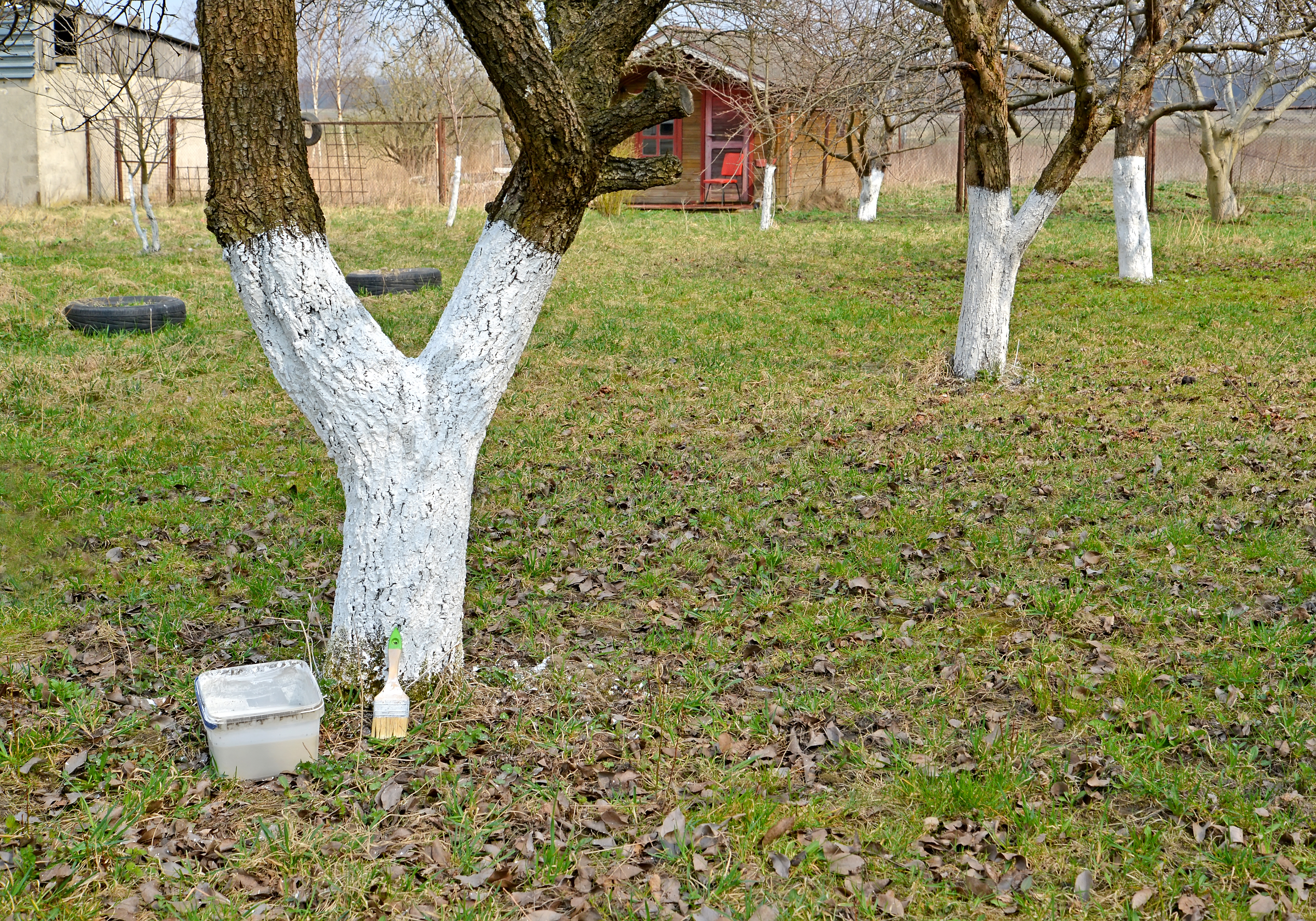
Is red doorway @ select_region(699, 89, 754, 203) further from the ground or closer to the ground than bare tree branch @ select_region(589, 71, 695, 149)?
further from the ground

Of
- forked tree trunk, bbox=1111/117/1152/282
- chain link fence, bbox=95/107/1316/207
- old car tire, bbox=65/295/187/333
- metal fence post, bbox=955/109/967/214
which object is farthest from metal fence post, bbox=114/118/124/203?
forked tree trunk, bbox=1111/117/1152/282

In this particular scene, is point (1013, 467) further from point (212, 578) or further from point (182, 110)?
point (182, 110)

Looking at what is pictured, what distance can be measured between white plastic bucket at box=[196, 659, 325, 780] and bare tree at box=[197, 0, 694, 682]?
0.30 m

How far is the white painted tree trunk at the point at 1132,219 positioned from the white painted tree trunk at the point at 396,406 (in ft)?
37.0

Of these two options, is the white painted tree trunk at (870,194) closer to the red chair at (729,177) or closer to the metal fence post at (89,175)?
the red chair at (729,177)

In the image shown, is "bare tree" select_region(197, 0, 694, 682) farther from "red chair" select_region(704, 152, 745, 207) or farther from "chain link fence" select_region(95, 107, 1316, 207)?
"red chair" select_region(704, 152, 745, 207)

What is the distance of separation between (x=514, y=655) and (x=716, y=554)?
1.51 meters

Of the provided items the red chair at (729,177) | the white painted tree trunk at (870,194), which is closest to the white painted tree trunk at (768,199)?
the white painted tree trunk at (870,194)

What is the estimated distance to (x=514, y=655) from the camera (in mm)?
4629

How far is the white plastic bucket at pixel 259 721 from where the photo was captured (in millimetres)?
3592

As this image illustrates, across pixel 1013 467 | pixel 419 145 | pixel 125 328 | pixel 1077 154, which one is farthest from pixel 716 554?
pixel 419 145

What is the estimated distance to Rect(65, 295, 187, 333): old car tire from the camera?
10203mm

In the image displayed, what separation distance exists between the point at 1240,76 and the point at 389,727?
2117cm

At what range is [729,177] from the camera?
86.0 ft
